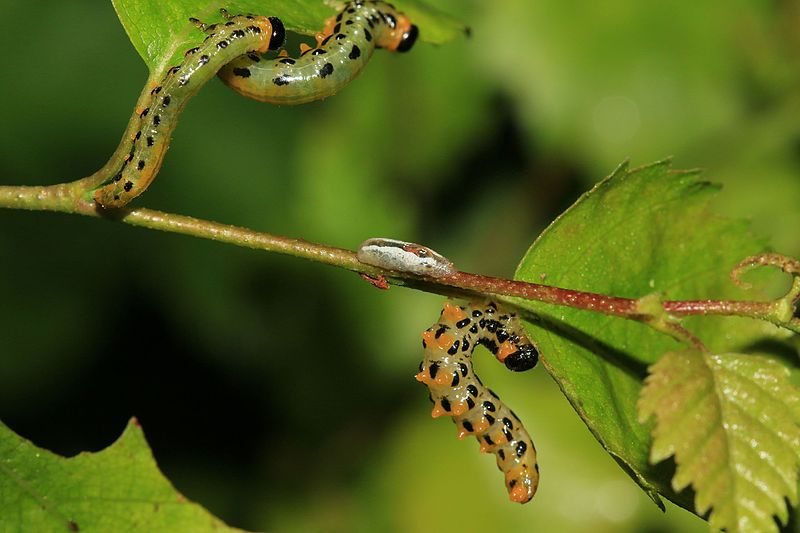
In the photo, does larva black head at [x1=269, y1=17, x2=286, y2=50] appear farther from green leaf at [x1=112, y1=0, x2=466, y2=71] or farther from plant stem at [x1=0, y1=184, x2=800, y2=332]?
plant stem at [x1=0, y1=184, x2=800, y2=332]

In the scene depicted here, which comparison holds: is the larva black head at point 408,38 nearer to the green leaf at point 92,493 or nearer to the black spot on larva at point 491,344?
the black spot on larva at point 491,344

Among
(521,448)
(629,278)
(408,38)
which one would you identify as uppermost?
(408,38)

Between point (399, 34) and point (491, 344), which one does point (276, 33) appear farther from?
point (491, 344)

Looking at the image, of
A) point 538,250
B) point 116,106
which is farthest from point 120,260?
point 538,250

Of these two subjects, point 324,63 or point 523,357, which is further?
point 324,63

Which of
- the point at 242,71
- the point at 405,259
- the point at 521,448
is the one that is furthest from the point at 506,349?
the point at 242,71

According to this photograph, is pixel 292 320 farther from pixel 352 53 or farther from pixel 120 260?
pixel 352 53

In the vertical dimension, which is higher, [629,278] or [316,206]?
[629,278]
